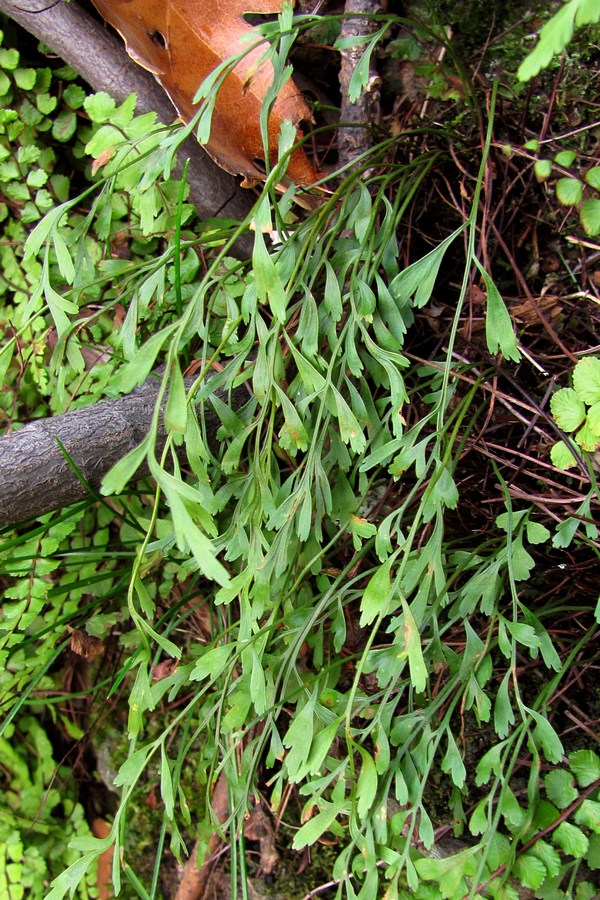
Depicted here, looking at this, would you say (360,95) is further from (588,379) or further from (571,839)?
(571,839)

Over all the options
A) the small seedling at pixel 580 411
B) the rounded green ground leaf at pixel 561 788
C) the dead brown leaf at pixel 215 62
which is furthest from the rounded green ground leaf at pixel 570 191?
the rounded green ground leaf at pixel 561 788

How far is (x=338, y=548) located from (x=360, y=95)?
0.76 metres

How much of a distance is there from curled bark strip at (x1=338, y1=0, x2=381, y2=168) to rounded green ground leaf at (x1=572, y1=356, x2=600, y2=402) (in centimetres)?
51

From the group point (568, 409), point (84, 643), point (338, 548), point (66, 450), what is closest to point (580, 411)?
point (568, 409)

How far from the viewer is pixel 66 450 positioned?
1.06 metres

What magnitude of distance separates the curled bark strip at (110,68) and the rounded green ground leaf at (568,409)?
72 centimetres

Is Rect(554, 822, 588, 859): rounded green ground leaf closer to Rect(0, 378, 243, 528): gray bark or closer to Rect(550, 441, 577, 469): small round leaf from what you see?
Rect(550, 441, 577, 469): small round leaf

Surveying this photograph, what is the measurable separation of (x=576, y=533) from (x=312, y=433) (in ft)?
1.35

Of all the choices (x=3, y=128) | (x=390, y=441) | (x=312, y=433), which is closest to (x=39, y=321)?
(x=3, y=128)

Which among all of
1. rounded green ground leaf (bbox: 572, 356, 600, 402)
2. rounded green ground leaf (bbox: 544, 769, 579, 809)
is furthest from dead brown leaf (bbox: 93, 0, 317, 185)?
rounded green ground leaf (bbox: 544, 769, 579, 809)

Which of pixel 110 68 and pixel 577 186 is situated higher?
pixel 110 68

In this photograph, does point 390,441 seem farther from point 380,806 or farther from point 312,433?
point 380,806

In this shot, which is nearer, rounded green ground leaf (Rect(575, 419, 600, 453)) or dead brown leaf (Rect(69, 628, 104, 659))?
rounded green ground leaf (Rect(575, 419, 600, 453))

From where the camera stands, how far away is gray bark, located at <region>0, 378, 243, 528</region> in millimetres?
1027
